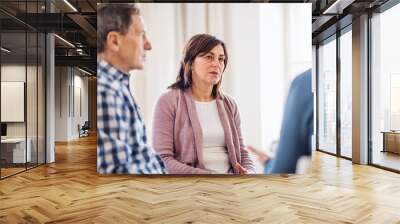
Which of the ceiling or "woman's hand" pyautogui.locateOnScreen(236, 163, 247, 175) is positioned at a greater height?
the ceiling

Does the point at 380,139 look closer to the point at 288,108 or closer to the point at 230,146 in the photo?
the point at 288,108

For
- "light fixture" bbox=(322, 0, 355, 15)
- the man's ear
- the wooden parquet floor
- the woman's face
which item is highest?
"light fixture" bbox=(322, 0, 355, 15)

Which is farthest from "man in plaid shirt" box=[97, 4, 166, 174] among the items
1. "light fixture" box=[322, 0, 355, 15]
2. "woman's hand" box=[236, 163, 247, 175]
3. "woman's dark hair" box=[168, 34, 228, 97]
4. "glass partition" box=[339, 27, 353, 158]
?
"glass partition" box=[339, 27, 353, 158]

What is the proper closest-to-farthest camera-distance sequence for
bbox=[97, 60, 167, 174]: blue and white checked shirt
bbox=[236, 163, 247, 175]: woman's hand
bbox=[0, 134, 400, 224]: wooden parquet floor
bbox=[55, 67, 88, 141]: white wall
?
1. bbox=[0, 134, 400, 224]: wooden parquet floor
2. bbox=[97, 60, 167, 174]: blue and white checked shirt
3. bbox=[236, 163, 247, 175]: woman's hand
4. bbox=[55, 67, 88, 141]: white wall

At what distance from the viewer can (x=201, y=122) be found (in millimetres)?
5812

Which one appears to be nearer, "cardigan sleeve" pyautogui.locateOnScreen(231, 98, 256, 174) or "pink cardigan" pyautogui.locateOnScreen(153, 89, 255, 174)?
"pink cardigan" pyautogui.locateOnScreen(153, 89, 255, 174)

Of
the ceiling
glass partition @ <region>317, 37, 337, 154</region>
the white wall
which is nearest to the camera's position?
the ceiling

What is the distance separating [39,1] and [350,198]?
6486mm

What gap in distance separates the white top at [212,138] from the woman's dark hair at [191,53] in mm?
398

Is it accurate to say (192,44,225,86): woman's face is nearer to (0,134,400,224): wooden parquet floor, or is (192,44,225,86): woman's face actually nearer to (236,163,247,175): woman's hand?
(236,163,247,175): woman's hand

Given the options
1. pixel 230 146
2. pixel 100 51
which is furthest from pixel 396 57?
pixel 100 51

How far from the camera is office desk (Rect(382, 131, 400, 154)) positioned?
7.02 meters

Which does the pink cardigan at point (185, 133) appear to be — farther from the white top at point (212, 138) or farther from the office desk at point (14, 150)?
the office desk at point (14, 150)

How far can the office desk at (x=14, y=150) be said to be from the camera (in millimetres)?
6368
